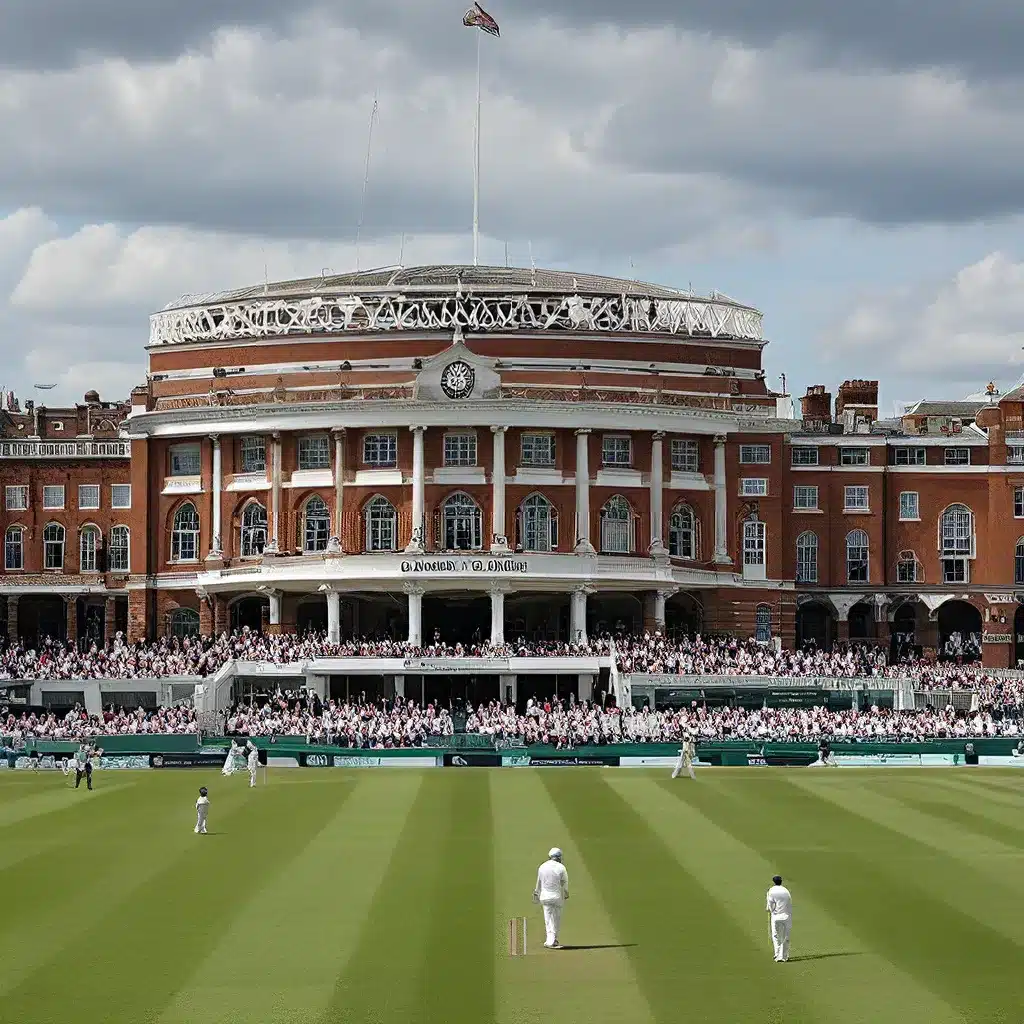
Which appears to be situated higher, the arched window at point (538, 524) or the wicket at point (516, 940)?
the arched window at point (538, 524)

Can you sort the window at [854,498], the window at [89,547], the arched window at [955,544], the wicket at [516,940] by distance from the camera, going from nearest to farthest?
the wicket at [516,940]
the window at [854,498]
the arched window at [955,544]
the window at [89,547]

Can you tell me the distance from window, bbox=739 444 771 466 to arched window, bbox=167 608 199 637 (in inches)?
1196

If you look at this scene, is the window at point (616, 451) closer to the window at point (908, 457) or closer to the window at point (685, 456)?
the window at point (685, 456)

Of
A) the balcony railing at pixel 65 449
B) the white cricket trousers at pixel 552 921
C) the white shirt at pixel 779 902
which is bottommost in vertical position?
the white cricket trousers at pixel 552 921

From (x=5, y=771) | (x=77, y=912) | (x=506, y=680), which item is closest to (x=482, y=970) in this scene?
(x=77, y=912)

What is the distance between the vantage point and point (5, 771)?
260 ft

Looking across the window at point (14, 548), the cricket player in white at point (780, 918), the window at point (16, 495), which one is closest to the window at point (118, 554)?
the window at point (14, 548)

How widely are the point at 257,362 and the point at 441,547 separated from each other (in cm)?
1479

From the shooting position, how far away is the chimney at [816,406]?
126 metres

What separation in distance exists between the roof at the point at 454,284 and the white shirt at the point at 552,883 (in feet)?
246

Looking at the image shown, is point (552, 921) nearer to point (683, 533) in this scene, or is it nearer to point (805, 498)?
point (683, 533)

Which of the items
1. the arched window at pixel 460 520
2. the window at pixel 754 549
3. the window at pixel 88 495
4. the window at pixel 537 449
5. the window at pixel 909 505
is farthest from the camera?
the window at pixel 88 495

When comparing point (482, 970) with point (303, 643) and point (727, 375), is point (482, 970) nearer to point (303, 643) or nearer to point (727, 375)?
point (303, 643)

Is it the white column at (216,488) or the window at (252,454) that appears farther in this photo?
the white column at (216,488)
